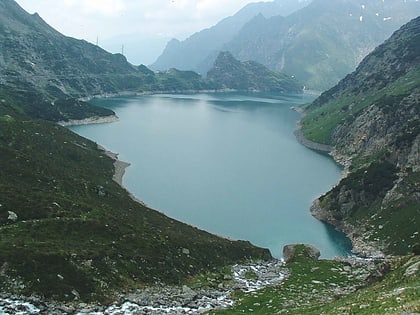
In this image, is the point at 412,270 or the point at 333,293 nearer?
the point at 412,270

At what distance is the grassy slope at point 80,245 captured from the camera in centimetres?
4203

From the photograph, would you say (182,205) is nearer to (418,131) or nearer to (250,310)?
(418,131)

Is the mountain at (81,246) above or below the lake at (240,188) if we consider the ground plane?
above

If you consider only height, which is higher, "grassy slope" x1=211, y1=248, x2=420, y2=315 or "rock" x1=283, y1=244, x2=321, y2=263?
"grassy slope" x1=211, y1=248, x2=420, y2=315

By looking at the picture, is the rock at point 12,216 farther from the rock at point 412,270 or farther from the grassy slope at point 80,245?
the rock at point 412,270

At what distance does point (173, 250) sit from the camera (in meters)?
59.3

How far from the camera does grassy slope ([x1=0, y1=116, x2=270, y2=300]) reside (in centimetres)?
4203

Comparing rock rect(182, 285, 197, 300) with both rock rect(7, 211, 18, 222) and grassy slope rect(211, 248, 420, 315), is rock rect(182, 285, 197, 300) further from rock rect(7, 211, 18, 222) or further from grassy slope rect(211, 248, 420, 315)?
rock rect(7, 211, 18, 222)

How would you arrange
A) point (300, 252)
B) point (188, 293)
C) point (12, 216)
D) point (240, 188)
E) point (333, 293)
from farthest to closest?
point (240, 188) < point (300, 252) < point (12, 216) < point (333, 293) < point (188, 293)

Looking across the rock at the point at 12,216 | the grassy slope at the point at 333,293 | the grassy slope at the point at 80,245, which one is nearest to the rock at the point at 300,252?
the grassy slope at the point at 80,245

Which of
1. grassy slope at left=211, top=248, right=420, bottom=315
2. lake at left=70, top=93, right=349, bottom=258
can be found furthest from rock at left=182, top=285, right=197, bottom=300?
lake at left=70, top=93, right=349, bottom=258

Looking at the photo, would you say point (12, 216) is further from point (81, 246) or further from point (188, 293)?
point (188, 293)

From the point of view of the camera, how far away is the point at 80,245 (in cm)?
5081

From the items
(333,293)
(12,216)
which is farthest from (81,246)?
(333,293)
